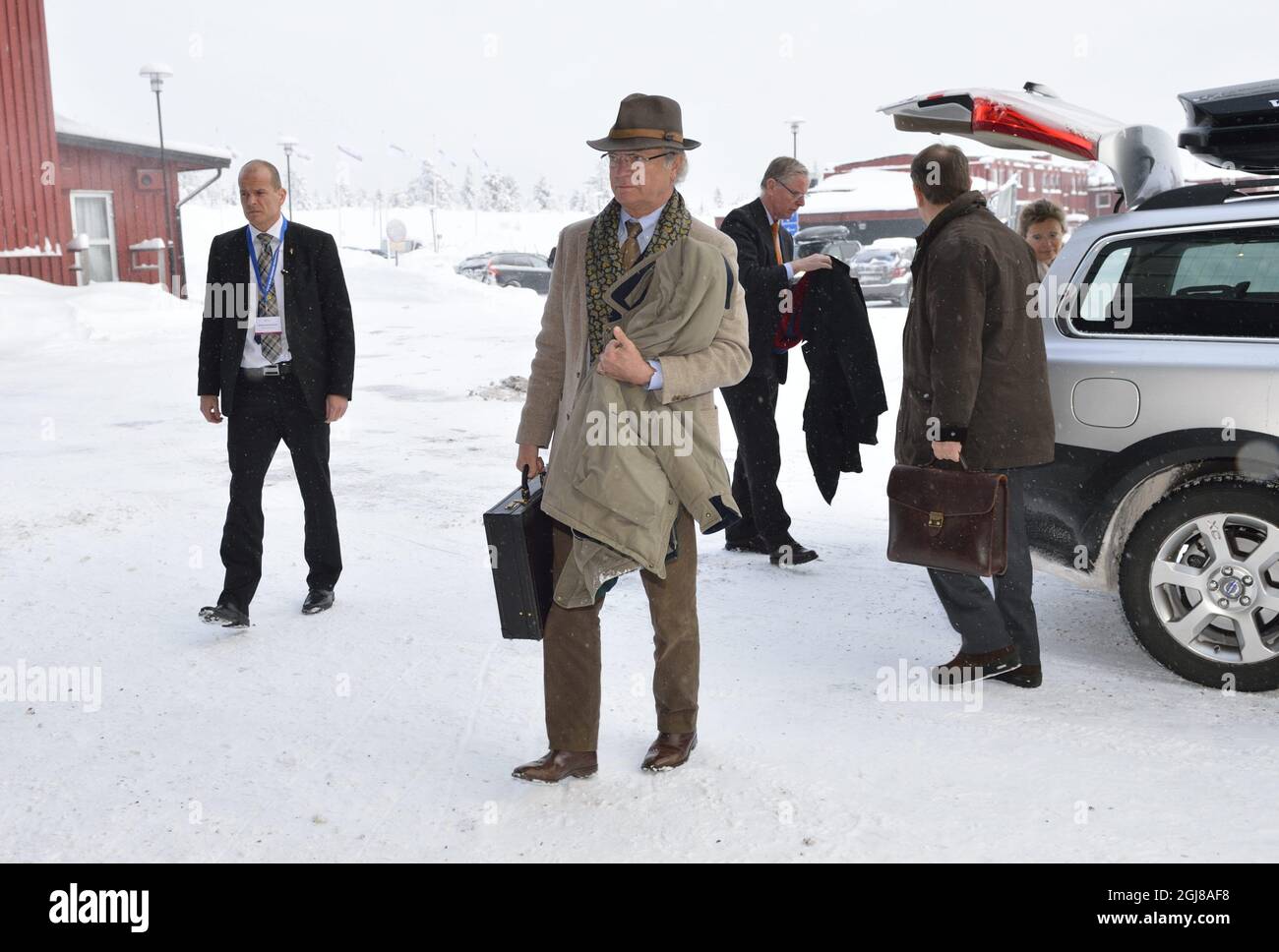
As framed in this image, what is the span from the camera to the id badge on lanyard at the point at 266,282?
5.12m

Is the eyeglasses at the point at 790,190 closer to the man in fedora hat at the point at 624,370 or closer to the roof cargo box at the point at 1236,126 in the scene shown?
the roof cargo box at the point at 1236,126

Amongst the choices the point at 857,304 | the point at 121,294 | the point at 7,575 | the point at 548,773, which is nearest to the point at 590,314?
the point at 548,773

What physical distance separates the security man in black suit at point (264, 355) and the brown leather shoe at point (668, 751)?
2.23 m

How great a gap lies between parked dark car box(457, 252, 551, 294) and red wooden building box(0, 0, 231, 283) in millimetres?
11009

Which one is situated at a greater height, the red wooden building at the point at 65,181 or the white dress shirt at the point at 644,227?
the red wooden building at the point at 65,181

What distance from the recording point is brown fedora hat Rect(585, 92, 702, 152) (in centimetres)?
329

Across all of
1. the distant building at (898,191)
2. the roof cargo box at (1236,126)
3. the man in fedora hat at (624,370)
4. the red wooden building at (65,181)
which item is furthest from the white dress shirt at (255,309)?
the distant building at (898,191)

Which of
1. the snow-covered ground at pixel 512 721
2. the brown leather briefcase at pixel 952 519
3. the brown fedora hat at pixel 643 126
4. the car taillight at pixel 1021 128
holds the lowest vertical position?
the snow-covered ground at pixel 512 721

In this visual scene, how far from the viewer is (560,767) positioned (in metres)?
3.55

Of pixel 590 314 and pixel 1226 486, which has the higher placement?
pixel 590 314

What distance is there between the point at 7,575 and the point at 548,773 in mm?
3738

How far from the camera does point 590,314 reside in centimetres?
340

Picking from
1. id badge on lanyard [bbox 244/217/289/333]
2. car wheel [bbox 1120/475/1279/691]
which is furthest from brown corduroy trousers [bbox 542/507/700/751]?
id badge on lanyard [bbox 244/217/289/333]
